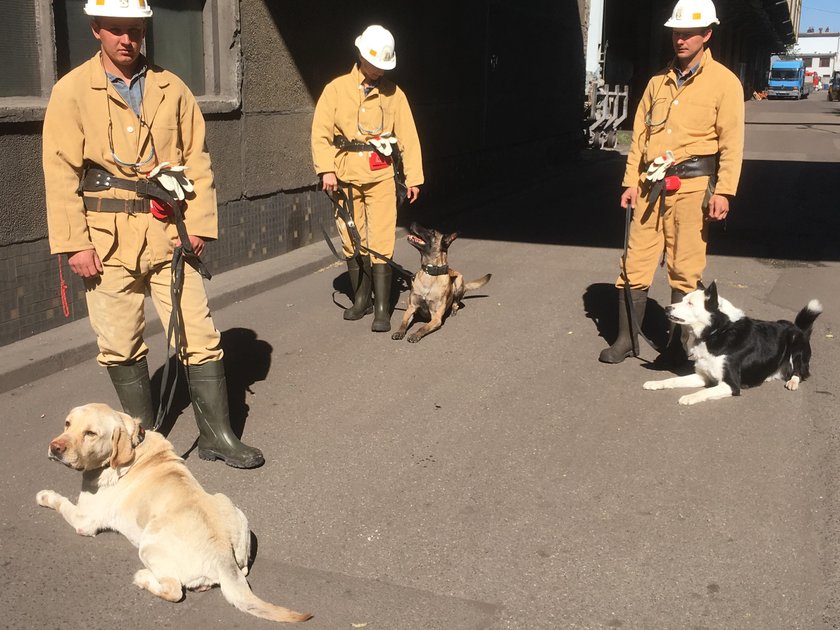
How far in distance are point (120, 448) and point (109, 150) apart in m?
1.39

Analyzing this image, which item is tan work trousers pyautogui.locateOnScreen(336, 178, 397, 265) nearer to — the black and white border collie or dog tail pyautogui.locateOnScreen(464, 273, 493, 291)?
dog tail pyautogui.locateOnScreen(464, 273, 493, 291)

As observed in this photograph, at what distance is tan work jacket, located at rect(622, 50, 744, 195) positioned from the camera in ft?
18.4

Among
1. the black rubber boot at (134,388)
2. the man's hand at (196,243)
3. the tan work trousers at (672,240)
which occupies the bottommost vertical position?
the black rubber boot at (134,388)

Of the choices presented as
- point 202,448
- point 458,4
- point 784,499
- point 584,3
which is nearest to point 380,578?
point 202,448

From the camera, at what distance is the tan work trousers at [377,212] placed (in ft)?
23.4

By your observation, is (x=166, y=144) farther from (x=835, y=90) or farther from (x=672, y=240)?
(x=835, y=90)

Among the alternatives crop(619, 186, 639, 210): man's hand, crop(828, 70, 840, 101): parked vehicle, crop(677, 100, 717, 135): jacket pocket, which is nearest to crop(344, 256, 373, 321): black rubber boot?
crop(619, 186, 639, 210): man's hand

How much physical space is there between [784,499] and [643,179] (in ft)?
7.97

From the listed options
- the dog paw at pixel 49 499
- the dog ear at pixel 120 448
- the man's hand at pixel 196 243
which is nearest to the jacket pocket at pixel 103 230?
the man's hand at pixel 196 243

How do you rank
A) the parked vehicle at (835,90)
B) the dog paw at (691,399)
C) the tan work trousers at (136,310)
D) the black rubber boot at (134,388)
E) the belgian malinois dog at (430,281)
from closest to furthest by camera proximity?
the tan work trousers at (136,310) < the black rubber boot at (134,388) < the dog paw at (691,399) < the belgian malinois dog at (430,281) < the parked vehicle at (835,90)

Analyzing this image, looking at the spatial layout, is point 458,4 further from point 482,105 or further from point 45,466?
point 45,466

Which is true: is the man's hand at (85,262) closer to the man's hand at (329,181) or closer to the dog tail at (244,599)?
the dog tail at (244,599)

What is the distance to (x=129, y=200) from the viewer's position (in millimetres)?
4234

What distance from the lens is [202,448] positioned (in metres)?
4.72
